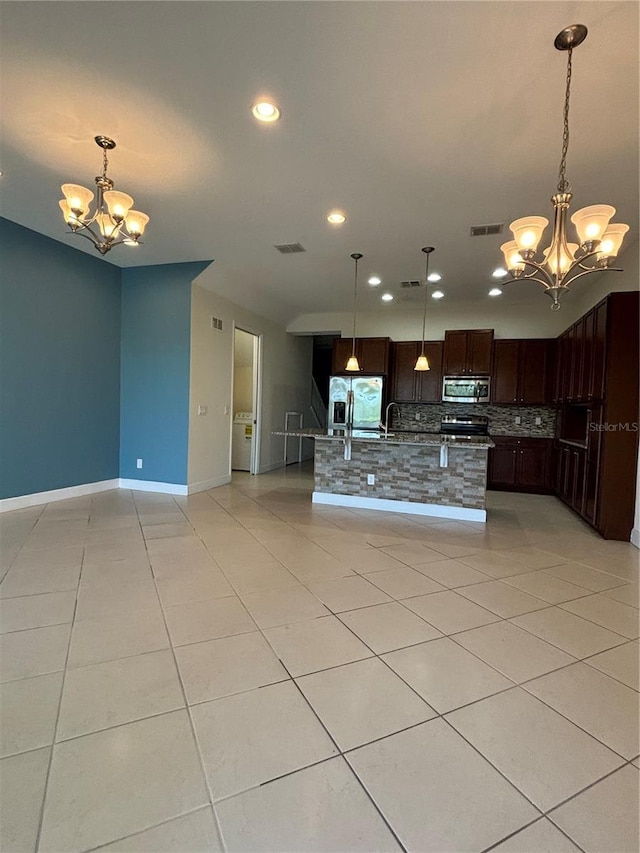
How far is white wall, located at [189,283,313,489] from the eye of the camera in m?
5.12

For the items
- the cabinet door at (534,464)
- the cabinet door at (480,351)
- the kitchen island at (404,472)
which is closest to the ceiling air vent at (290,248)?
the kitchen island at (404,472)

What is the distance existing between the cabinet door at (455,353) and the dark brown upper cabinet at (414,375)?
0.41 feet

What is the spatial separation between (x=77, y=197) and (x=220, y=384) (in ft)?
10.3

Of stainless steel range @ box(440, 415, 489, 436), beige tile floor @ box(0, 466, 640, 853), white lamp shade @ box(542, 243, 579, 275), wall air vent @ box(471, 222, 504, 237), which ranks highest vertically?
wall air vent @ box(471, 222, 504, 237)

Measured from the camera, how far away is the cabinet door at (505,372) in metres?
6.09

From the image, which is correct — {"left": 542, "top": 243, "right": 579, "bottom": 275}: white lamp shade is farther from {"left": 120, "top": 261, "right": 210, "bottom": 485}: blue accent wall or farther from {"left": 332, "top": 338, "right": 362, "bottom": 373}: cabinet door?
{"left": 332, "top": 338, "right": 362, "bottom": 373}: cabinet door

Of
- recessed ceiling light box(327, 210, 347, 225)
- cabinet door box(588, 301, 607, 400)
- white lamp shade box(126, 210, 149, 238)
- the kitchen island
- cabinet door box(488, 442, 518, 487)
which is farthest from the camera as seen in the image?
cabinet door box(488, 442, 518, 487)

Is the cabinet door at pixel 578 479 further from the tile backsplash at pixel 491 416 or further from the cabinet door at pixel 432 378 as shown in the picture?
the cabinet door at pixel 432 378

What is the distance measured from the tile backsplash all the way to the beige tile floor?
11.0 ft

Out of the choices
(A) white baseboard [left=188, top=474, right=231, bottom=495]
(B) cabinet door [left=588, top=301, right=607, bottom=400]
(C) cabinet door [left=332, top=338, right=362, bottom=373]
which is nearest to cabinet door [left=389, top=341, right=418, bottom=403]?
(C) cabinet door [left=332, top=338, right=362, bottom=373]

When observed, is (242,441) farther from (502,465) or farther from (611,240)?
(611,240)

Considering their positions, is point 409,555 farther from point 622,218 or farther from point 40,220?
point 40,220

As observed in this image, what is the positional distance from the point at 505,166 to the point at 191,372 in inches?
151

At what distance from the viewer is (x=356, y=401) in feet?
22.2
